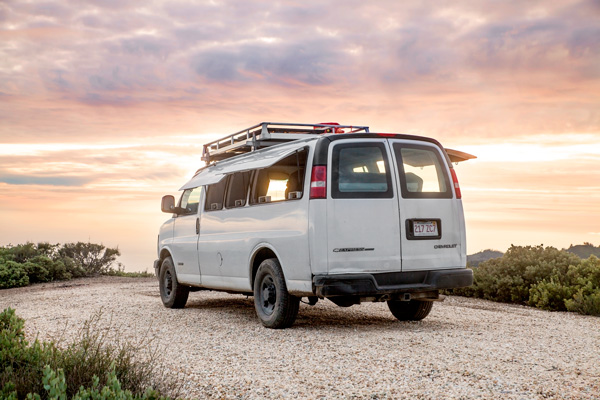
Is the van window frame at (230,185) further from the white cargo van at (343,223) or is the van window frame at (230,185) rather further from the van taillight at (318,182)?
the van taillight at (318,182)

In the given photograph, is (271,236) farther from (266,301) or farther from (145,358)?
(145,358)

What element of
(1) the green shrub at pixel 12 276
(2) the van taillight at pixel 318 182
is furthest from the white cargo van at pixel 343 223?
(1) the green shrub at pixel 12 276

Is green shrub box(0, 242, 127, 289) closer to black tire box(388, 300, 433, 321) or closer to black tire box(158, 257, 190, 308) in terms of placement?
black tire box(158, 257, 190, 308)

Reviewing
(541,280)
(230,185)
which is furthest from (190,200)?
(541,280)

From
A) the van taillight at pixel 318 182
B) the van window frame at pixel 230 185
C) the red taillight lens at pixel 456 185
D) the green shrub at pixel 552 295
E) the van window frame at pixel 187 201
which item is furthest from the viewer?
the green shrub at pixel 552 295

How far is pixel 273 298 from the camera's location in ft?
28.0

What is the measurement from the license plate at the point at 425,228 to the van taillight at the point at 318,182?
1.29 m

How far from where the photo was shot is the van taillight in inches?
296

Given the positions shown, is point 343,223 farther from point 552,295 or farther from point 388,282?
point 552,295

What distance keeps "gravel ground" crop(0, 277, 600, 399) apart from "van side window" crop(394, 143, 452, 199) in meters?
1.72

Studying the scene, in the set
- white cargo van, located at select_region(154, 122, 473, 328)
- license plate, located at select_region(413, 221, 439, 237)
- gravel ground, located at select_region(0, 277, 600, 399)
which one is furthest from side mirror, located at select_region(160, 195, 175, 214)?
license plate, located at select_region(413, 221, 439, 237)

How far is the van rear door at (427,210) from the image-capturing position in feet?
26.1

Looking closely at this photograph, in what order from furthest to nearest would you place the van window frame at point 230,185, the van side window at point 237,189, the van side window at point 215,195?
1. the van side window at point 215,195
2. the van side window at point 237,189
3. the van window frame at point 230,185

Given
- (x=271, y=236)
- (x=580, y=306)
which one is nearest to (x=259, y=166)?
(x=271, y=236)
